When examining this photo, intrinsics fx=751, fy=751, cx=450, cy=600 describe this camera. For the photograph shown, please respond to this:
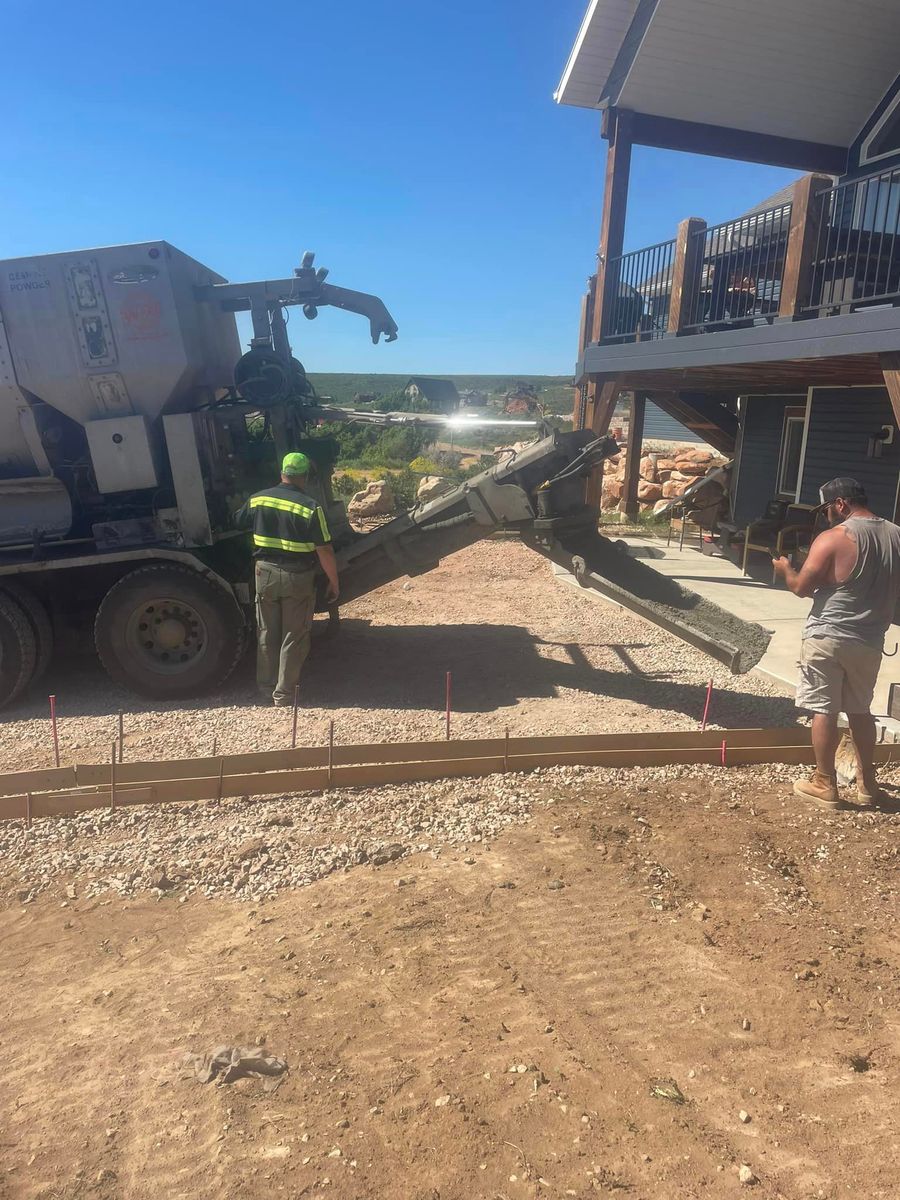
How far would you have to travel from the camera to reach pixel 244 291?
6.45 m

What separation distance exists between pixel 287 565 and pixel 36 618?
2144 mm

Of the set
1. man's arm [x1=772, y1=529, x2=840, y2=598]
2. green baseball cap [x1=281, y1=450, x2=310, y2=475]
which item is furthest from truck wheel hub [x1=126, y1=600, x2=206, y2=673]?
man's arm [x1=772, y1=529, x2=840, y2=598]

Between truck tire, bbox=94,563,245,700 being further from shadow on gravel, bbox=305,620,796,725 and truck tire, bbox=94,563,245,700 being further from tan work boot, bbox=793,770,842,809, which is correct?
tan work boot, bbox=793,770,842,809

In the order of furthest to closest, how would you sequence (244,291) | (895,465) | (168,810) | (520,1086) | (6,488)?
(895,465) < (244,291) < (6,488) < (168,810) < (520,1086)

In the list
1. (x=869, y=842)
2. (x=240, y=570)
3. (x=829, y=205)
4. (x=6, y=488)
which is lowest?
(x=869, y=842)

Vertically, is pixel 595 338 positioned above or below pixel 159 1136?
above

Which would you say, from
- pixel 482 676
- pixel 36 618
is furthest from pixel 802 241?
pixel 36 618

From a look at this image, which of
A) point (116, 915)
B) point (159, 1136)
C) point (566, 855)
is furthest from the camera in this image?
point (566, 855)

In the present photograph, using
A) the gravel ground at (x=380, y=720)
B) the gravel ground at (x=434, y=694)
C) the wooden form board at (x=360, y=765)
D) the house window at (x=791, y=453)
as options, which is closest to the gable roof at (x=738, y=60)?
the house window at (x=791, y=453)

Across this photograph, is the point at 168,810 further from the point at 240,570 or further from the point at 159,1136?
the point at 240,570

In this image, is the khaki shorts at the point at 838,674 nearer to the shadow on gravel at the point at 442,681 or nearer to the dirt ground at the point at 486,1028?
the dirt ground at the point at 486,1028

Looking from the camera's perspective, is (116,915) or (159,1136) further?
(116,915)

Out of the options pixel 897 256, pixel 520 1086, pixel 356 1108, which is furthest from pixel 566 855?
pixel 897 256

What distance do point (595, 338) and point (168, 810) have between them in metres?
8.14
